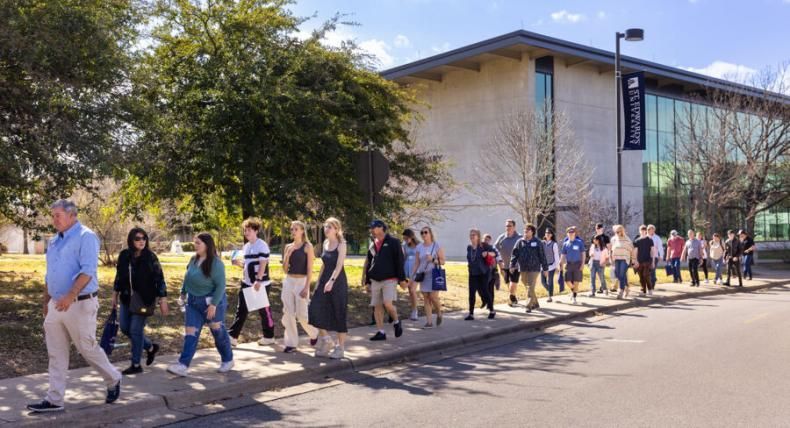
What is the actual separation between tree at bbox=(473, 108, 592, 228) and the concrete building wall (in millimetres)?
2240

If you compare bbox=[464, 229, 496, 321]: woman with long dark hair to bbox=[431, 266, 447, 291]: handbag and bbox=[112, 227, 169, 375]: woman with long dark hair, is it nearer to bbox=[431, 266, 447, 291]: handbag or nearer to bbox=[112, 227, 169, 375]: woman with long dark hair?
bbox=[431, 266, 447, 291]: handbag

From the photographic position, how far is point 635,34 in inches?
723

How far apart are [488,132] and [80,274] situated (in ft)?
115

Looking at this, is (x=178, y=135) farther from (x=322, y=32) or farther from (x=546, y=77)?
(x=546, y=77)

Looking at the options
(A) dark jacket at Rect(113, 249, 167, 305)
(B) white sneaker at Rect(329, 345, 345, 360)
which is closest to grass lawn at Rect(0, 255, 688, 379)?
(A) dark jacket at Rect(113, 249, 167, 305)

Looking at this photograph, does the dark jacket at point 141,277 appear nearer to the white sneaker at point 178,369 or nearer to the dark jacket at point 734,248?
the white sneaker at point 178,369

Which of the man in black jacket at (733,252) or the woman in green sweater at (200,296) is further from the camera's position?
the man in black jacket at (733,252)

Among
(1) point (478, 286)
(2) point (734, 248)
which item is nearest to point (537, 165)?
(2) point (734, 248)

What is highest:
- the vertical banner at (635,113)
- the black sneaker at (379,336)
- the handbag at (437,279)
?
the vertical banner at (635,113)

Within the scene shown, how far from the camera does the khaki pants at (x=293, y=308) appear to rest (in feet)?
30.5

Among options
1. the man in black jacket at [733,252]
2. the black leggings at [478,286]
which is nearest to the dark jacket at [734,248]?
the man in black jacket at [733,252]

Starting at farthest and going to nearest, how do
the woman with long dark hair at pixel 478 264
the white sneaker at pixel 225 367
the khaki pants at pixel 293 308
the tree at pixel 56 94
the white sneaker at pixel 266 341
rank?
the woman with long dark hair at pixel 478 264, the tree at pixel 56 94, the white sneaker at pixel 266 341, the khaki pants at pixel 293 308, the white sneaker at pixel 225 367

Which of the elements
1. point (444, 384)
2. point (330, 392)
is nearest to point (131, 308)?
point (330, 392)

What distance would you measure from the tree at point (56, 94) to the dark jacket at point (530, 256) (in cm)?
802
